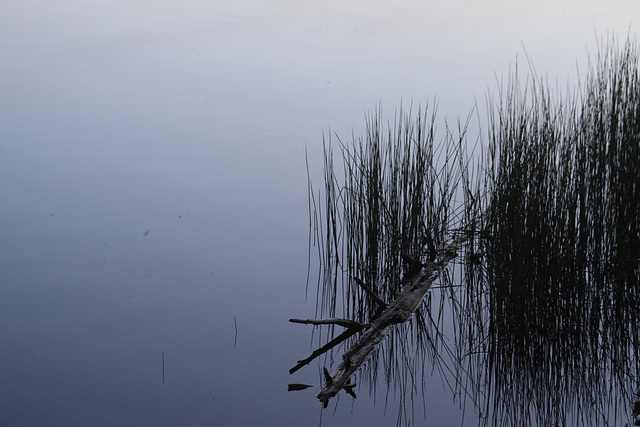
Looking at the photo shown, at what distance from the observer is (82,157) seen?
5.41 m

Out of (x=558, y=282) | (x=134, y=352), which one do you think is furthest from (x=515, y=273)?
(x=134, y=352)

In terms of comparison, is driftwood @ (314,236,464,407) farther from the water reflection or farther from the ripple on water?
the ripple on water

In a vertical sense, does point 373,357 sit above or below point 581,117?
below

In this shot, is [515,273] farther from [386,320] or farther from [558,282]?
[386,320]

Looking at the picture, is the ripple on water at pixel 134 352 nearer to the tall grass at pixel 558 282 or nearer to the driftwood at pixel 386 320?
the driftwood at pixel 386 320

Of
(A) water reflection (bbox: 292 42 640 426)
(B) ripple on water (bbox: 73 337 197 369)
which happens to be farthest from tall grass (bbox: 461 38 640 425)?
(B) ripple on water (bbox: 73 337 197 369)

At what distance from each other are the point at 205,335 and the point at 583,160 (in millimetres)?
1574

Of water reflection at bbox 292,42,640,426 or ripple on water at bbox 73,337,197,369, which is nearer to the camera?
water reflection at bbox 292,42,640,426

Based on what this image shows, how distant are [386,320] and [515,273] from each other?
0.51 m

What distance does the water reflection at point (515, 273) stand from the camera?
7.64 feet

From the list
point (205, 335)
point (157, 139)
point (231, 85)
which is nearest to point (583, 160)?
point (205, 335)

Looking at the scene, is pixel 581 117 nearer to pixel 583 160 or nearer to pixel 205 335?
pixel 583 160

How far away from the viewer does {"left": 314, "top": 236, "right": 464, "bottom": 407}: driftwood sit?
2148mm

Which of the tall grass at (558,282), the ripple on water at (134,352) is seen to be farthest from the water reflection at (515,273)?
the ripple on water at (134,352)
